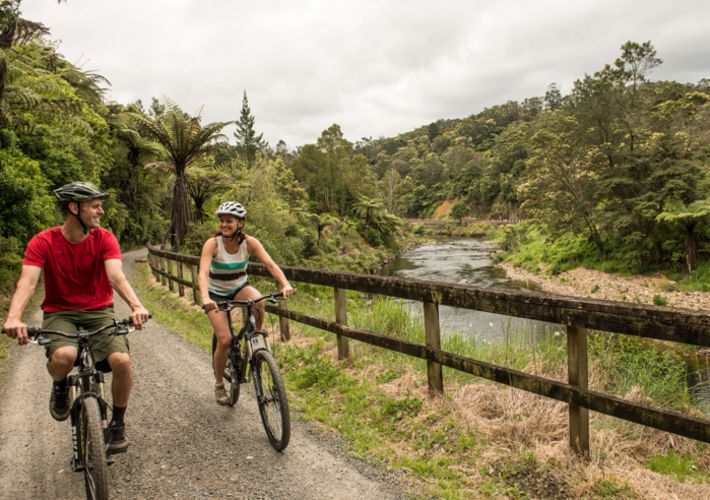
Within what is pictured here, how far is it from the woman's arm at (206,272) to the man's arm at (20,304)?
1.18 metres

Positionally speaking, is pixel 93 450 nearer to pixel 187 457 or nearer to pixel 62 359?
pixel 62 359

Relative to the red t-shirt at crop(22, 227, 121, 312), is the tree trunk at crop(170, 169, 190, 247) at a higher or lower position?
higher

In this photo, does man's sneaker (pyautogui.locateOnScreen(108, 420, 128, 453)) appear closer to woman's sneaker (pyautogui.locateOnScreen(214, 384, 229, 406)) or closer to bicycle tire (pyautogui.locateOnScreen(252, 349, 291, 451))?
bicycle tire (pyautogui.locateOnScreen(252, 349, 291, 451))

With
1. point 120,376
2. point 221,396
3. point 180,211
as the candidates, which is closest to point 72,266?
point 120,376

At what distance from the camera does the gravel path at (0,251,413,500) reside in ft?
10.1

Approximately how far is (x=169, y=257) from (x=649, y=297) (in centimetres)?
2116

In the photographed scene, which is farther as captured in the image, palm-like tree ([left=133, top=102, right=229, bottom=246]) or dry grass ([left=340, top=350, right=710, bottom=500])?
palm-like tree ([left=133, top=102, right=229, bottom=246])

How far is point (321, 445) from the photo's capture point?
361 cm

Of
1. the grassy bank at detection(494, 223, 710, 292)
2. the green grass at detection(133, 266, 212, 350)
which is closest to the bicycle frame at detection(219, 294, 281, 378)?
the green grass at detection(133, 266, 212, 350)

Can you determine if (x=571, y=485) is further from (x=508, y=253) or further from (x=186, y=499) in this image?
(x=508, y=253)

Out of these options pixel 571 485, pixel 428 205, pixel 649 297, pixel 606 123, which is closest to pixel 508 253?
pixel 606 123

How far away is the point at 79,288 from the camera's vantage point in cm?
319

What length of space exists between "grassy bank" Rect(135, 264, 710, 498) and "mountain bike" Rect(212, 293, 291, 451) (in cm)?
53

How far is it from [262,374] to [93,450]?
4.40 feet
